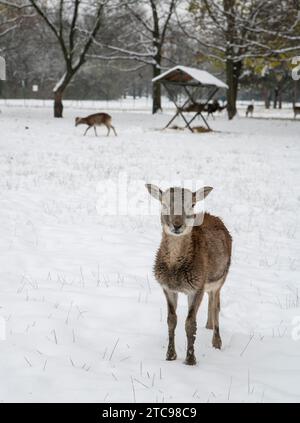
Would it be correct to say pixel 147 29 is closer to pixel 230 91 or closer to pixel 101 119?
pixel 230 91

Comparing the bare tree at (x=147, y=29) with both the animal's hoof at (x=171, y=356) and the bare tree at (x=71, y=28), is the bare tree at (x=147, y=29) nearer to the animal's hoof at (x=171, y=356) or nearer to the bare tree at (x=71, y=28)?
the bare tree at (x=71, y=28)

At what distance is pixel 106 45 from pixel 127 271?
97.7 ft

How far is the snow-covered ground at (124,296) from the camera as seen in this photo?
3.69 meters

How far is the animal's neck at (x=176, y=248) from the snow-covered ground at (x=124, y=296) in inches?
35.7

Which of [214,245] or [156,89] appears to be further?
[156,89]

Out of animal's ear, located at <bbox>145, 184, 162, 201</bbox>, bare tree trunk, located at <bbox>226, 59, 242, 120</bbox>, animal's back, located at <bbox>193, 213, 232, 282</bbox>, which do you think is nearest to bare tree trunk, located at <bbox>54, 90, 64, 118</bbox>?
bare tree trunk, located at <bbox>226, 59, 242, 120</bbox>

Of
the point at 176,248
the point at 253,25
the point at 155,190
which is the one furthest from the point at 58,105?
the point at 176,248

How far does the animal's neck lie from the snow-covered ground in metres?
0.91

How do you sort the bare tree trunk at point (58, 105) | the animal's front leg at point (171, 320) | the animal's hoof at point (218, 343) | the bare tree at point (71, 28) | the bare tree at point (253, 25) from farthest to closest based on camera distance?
1. the bare tree trunk at point (58, 105)
2. the bare tree at point (71, 28)
3. the bare tree at point (253, 25)
4. the animal's hoof at point (218, 343)
5. the animal's front leg at point (171, 320)

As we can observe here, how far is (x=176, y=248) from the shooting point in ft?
13.1

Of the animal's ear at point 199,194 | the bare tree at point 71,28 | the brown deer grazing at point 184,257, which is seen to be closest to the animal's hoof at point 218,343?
the brown deer grazing at point 184,257

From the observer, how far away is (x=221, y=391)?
3.64 m

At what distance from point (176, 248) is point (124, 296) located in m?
1.76

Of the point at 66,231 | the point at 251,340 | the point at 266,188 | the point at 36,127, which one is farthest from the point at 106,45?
the point at 251,340
